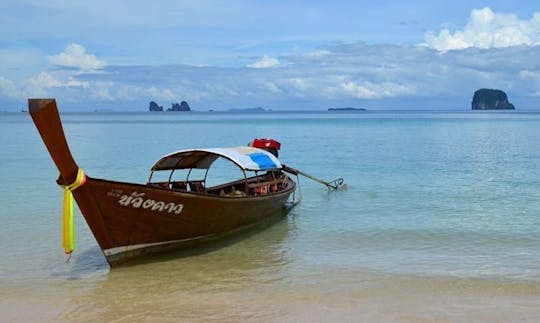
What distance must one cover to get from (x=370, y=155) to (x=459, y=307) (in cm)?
2650

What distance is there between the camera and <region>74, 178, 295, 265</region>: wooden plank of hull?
923 cm

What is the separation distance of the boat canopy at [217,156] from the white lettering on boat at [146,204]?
2412mm

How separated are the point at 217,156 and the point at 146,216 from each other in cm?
422

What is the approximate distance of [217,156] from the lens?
1381 centimetres

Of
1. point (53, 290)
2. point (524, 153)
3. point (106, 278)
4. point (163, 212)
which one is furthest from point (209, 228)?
point (524, 153)

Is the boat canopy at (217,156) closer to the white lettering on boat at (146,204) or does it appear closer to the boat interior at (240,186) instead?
the boat interior at (240,186)

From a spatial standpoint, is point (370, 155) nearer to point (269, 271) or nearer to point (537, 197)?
point (537, 197)

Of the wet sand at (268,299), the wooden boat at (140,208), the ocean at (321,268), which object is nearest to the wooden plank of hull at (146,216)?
the wooden boat at (140,208)

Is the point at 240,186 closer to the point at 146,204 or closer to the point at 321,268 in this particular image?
the point at 321,268

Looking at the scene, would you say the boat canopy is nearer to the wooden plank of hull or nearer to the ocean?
the wooden plank of hull

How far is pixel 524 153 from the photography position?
34.2 meters

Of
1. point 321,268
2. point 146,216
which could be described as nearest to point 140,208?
point 146,216

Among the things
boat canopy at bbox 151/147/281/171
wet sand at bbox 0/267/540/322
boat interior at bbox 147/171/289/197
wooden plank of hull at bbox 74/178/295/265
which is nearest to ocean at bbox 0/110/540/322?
wet sand at bbox 0/267/540/322

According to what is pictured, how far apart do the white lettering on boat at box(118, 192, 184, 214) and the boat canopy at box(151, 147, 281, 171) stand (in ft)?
7.91
